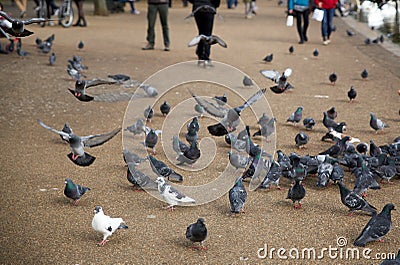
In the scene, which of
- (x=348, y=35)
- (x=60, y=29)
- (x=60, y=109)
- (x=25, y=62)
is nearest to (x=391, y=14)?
(x=348, y=35)

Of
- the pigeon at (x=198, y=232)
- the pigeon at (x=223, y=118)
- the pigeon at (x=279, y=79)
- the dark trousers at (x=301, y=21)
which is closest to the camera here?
the pigeon at (x=198, y=232)

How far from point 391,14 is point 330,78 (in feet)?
59.3

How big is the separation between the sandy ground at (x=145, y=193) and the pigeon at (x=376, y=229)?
152 millimetres

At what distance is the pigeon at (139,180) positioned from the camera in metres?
6.76

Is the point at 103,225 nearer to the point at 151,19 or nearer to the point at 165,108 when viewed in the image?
the point at 165,108

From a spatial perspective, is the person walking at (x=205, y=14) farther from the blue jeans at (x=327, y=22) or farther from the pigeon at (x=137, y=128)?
the blue jeans at (x=327, y=22)

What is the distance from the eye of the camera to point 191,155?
7668mm

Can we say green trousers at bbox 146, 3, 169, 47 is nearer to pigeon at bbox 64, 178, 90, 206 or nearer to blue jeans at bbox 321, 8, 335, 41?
blue jeans at bbox 321, 8, 335, 41

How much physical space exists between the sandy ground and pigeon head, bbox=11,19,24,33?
1903 mm

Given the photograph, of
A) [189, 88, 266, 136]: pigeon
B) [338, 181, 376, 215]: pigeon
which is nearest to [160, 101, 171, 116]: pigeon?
[189, 88, 266, 136]: pigeon

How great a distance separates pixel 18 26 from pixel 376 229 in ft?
12.2

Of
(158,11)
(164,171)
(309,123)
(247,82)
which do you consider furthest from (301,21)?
(164,171)

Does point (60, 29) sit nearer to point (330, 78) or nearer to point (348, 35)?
point (348, 35)

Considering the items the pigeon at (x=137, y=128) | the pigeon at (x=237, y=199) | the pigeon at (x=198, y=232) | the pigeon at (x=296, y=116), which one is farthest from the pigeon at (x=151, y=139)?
the pigeon at (x=198, y=232)
